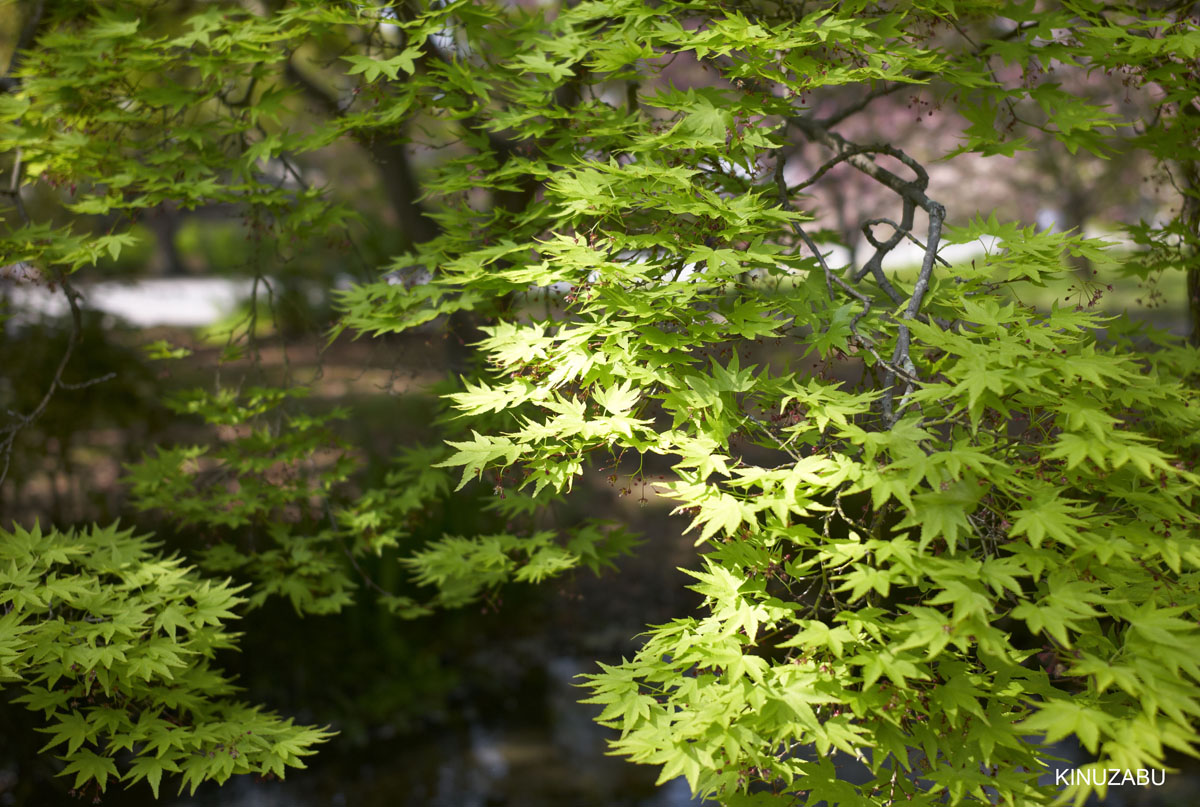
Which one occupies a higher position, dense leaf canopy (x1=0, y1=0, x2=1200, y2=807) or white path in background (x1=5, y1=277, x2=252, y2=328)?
dense leaf canopy (x1=0, y1=0, x2=1200, y2=807)

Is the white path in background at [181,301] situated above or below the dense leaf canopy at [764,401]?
below

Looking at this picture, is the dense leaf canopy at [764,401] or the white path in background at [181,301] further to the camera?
the white path in background at [181,301]

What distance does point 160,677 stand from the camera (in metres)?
2.66

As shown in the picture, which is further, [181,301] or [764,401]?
[181,301]

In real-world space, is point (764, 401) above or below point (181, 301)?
above

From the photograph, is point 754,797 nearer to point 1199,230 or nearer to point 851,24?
point 851,24

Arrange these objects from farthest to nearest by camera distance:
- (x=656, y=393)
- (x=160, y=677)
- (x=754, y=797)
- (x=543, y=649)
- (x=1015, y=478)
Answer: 1. (x=543, y=649)
2. (x=160, y=677)
3. (x=656, y=393)
4. (x=754, y=797)
5. (x=1015, y=478)

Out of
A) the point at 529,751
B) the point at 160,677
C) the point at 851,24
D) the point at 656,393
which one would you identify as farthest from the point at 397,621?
the point at 851,24

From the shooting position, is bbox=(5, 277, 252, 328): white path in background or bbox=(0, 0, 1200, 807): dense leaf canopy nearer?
bbox=(0, 0, 1200, 807): dense leaf canopy

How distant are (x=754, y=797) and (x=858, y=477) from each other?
3.06 ft

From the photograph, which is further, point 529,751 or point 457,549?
point 529,751

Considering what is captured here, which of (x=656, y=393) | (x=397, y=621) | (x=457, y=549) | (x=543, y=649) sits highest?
(x=656, y=393)

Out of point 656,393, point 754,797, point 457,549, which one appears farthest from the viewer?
point 457,549

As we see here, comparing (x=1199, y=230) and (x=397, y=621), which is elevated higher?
(x=1199, y=230)
